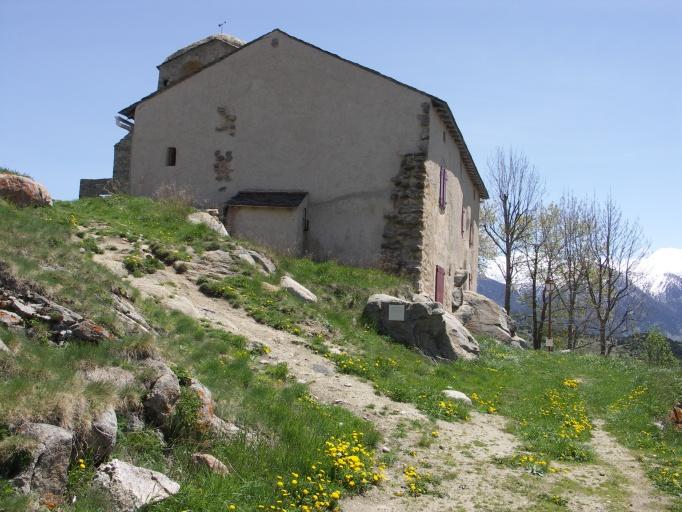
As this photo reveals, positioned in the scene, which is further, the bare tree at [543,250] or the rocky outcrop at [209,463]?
the bare tree at [543,250]

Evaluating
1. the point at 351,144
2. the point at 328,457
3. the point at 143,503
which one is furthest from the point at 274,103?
the point at 143,503

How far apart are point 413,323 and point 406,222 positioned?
5.24 metres

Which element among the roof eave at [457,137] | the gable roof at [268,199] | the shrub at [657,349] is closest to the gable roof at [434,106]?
the roof eave at [457,137]

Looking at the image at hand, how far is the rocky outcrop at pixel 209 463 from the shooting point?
251 inches

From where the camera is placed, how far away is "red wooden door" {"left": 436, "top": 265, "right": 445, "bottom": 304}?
22723 millimetres

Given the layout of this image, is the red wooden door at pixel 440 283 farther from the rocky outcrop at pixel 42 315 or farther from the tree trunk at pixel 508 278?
the rocky outcrop at pixel 42 315

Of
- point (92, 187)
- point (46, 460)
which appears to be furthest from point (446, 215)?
point (46, 460)

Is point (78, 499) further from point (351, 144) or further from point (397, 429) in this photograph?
point (351, 144)

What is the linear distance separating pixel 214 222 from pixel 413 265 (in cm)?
605

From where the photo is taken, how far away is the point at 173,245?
624 inches

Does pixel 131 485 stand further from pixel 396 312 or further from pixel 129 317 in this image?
pixel 396 312

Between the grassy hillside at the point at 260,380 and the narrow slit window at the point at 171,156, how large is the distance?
4.75 metres

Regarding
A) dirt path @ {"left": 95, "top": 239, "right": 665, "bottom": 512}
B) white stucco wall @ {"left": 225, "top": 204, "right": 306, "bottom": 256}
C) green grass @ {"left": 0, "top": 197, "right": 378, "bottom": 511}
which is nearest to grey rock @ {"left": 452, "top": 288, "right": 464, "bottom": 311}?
white stucco wall @ {"left": 225, "top": 204, "right": 306, "bottom": 256}

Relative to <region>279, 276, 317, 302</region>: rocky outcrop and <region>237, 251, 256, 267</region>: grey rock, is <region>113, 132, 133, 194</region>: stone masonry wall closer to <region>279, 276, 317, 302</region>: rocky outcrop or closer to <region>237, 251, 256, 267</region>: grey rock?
<region>237, 251, 256, 267</region>: grey rock
